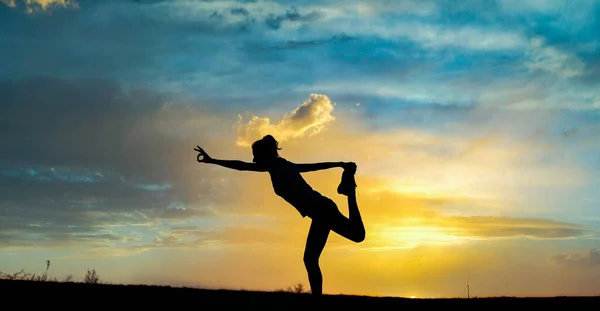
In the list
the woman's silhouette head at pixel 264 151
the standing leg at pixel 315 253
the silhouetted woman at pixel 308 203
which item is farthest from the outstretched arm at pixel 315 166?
the standing leg at pixel 315 253

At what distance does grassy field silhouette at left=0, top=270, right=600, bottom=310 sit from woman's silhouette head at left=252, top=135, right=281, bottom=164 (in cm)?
244

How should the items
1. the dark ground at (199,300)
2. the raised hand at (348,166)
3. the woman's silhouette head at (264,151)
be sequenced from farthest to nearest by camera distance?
the raised hand at (348,166) < the woman's silhouette head at (264,151) < the dark ground at (199,300)

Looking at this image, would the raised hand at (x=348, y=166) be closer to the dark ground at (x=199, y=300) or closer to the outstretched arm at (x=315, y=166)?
the outstretched arm at (x=315, y=166)

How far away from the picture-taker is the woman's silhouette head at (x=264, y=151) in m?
10.2

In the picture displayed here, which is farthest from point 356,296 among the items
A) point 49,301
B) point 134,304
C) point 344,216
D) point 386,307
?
point 49,301

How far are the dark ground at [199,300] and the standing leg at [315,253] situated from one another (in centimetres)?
32

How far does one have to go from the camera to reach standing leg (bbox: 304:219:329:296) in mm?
9828

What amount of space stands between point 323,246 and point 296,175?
1243 mm

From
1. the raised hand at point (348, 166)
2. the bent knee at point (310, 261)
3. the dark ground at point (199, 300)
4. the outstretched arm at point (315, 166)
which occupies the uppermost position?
the raised hand at point (348, 166)

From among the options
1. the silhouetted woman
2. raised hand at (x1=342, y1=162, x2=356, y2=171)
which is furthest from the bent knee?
raised hand at (x1=342, y1=162, x2=356, y2=171)

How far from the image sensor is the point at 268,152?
33.4 feet

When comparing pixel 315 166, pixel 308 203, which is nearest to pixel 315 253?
pixel 308 203

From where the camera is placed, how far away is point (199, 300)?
10609mm

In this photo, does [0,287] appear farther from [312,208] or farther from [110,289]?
[312,208]
